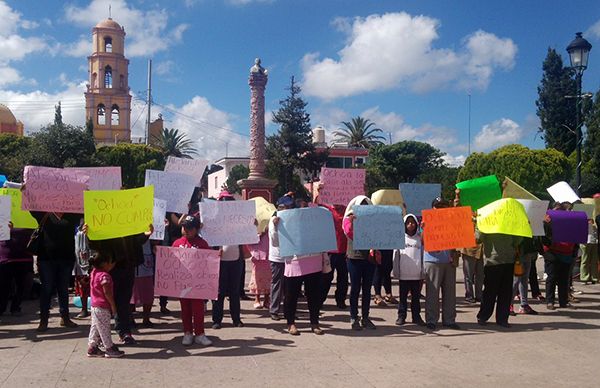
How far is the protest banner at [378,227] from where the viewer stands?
8.06m

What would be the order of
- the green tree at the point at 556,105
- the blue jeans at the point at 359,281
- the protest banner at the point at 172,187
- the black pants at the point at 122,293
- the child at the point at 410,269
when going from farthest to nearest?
the green tree at the point at 556,105 < the child at the point at 410,269 < the protest banner at the point at 172,187 < the blue jeans at the point at 359,281 < the black pants at the point at 122,293

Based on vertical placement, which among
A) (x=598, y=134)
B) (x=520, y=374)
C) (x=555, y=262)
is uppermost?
(x=598, y=134)

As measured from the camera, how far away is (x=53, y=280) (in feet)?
25.9

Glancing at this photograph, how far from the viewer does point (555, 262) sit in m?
10.3

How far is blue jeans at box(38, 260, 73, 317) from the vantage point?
7.80m

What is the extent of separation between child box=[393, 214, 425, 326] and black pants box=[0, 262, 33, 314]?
6.15 meters

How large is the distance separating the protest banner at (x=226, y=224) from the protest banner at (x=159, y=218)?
1.76 ft

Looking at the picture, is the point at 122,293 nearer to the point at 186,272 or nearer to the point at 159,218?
the point at 186,272

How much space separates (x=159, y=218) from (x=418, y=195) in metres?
4.72

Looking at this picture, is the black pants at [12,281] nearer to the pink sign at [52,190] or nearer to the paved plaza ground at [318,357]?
the paved plaza ground at [318,357]

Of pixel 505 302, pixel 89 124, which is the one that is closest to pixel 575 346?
pixel 505 302

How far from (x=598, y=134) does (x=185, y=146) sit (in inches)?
2048

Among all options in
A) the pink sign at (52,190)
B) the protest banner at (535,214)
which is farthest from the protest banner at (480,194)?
the pink sign at (52,190)

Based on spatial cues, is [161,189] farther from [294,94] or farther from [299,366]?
[294,94]
